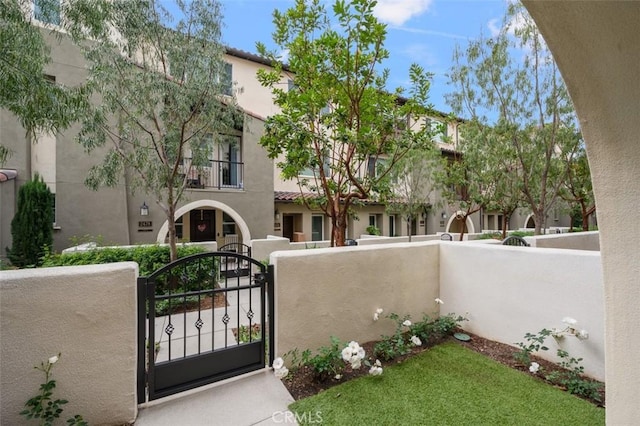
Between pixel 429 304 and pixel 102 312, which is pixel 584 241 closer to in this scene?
pixel 429 304

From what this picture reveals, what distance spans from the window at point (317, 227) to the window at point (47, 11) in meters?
13.3

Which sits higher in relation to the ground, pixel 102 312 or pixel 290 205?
pixel 290 205

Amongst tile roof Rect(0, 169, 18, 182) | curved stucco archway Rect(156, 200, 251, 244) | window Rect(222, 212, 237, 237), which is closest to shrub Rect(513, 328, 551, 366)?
curved stucco archway Rect(156, 200, 251, 244)

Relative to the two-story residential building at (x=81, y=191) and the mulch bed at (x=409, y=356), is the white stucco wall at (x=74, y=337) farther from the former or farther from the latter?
the two-story residential building at (x=81, y=191)

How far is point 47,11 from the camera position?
459 centimetres

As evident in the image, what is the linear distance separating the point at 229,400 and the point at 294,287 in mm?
1593

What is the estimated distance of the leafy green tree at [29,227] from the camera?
945cm

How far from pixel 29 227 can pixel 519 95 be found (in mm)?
16576

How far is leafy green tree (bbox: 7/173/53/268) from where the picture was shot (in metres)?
9.45

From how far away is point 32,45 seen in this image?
11.5ft

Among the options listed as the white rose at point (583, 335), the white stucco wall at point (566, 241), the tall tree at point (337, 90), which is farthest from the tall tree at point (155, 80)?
the white stucco wall at point (566, 241)

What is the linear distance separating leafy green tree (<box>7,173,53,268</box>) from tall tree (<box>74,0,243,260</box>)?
4128 millimetres

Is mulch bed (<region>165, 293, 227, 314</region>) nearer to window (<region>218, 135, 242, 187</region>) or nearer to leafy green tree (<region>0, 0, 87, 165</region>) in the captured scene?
leafy green tree (<region>0, 0, 87, 165</region>)

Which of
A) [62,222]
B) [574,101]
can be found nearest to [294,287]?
[574,101]
